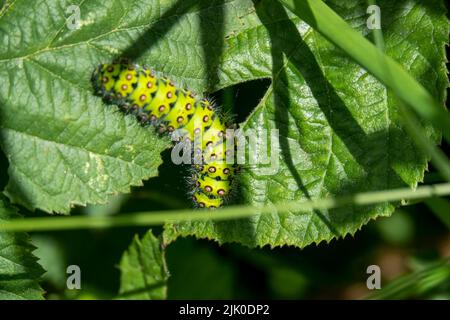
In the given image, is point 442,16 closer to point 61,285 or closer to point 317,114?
point 317,114

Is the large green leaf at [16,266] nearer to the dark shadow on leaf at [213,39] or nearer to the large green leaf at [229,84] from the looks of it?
the large green leaf at [229,84]

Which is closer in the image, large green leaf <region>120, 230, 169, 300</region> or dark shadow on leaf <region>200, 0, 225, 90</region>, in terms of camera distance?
dark shadow on leaf <region>200, 0, 225, 90</region>

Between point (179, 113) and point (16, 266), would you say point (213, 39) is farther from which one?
point (16, 266)

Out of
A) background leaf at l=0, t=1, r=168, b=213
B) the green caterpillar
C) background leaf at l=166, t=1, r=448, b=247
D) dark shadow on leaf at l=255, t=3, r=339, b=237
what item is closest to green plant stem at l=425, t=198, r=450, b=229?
background leaf at l=166, t=1, r=448, b=247

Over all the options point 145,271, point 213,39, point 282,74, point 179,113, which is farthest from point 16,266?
→ point 282,74

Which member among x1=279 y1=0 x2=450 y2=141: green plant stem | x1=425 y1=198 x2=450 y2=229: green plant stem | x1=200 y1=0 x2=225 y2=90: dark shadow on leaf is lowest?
x1=425 y1=198 x2=450 y2=229: green plant stem

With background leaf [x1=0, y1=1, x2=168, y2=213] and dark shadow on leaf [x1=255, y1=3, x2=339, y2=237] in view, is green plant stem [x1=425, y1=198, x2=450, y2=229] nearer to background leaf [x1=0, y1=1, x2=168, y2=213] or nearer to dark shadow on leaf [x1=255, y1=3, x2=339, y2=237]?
dark shadow on leaf [x1=255, y1=3, x2=339, y2=237]
